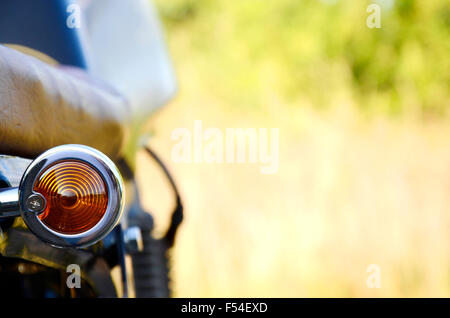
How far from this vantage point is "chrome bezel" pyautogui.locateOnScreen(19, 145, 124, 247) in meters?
0.74

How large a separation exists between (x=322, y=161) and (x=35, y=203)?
3840 mm

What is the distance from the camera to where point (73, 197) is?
2.64ft

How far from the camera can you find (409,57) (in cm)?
645

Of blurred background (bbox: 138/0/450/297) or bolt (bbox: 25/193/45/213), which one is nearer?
bolt (bbox: 25/193/45/213)

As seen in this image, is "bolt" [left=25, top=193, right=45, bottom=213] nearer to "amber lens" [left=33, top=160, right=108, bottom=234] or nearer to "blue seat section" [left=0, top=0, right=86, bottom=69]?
A: "amber lens" [left=33, top=160, right=108, bottom=234]

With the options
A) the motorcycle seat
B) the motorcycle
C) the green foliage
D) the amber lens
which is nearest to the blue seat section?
the motorcycle

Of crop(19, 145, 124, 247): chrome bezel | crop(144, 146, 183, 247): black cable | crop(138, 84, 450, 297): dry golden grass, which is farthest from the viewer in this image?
crop(138, 84, 450, 297): dry golden grass

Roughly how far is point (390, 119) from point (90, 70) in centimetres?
405

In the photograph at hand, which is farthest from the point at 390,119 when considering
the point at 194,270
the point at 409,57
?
the point at 194,270

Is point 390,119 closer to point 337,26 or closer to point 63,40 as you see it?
point 337,26

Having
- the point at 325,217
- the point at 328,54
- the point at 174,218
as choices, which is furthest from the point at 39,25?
the point at 328,54

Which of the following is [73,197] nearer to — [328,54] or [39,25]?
[39,25]

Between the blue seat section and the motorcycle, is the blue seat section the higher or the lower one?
the higher one

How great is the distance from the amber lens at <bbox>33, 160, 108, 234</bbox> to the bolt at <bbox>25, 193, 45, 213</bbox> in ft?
0.07
